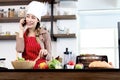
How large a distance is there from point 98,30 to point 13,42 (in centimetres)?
168

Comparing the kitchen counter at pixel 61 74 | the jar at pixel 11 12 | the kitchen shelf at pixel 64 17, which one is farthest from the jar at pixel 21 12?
the kitchen counter at pixel 61 74

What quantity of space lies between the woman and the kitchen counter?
0.64 metres

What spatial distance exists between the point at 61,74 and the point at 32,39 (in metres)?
0.91

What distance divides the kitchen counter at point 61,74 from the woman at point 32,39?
2.10 ft

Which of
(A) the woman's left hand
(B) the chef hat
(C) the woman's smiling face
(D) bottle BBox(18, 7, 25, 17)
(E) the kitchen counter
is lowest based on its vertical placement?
(E) the kitchen counter

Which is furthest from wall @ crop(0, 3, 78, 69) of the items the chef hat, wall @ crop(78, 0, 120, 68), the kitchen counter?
the kitchen counter

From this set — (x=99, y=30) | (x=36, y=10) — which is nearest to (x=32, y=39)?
(x=36, y=10)

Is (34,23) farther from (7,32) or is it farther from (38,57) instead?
(7,32)

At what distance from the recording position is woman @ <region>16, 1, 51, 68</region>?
214 centimetres

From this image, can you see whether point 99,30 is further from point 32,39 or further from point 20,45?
point 20,45

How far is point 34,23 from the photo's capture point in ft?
7.23

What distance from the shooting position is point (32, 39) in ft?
7.30

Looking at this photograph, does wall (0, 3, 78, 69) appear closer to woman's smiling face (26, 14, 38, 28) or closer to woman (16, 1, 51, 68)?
woman (16, 1, 51, 68)

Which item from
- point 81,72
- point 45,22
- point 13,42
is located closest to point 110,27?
point 45,22
